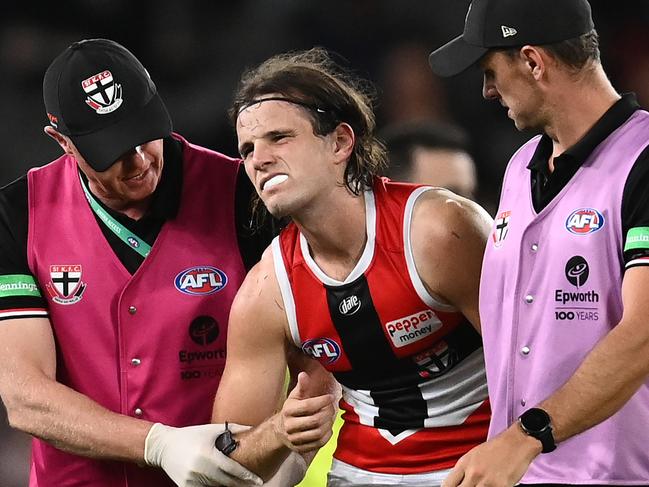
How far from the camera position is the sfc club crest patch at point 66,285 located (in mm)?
2957

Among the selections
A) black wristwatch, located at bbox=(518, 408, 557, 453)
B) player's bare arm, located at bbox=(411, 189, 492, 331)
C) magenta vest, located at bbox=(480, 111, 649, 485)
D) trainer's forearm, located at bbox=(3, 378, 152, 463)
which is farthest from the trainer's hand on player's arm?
trainer's forearm, located at bbox=(3, 378, 152, 463)

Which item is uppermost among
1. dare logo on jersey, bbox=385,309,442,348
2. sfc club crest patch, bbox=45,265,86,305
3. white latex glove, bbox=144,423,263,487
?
sfc club crest patch, bbox=45,265,86,305

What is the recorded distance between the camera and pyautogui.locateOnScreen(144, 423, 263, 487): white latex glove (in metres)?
2.83

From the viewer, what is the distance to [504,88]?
2.46m

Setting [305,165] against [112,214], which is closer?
[305,165]

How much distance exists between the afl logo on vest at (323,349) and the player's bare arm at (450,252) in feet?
0.88

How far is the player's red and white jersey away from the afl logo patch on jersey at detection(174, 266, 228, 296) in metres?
0.20

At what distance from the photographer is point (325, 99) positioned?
9.51 feet

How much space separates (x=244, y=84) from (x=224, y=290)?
520 millimetres

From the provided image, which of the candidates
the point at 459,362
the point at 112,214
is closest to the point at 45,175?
the point at 112,214

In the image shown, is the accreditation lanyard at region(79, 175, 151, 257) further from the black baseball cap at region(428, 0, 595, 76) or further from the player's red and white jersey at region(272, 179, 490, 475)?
the black baseball cap at region(428, 0, 595, 76)

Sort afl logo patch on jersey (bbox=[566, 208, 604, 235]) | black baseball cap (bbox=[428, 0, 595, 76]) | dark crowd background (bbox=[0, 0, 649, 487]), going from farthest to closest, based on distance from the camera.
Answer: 1. dark crowd background (bbox=[0, 0, 649, 487])
2. black baseball cap (bbox=[428, 0, 595, 76])
3. afl logo patch on jersey (bbox=[566, 208, 604, 235])

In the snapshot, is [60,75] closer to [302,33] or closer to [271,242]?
[271,242]

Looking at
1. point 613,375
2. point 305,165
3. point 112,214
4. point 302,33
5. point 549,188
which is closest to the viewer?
point 613,375
